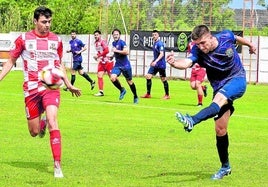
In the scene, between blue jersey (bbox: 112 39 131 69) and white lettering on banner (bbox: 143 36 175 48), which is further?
white lettering on banner (bbox: 143 36 175 48)

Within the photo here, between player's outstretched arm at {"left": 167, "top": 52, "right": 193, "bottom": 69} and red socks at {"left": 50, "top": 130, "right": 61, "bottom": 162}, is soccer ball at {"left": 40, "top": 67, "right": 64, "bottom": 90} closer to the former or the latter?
red socks at {"left": 50, "top": 130, "right": 61, "bottom": 162}

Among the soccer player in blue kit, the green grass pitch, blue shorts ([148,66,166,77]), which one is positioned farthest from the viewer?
blue shorts ([148,66,166,77])

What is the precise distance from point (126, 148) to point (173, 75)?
33072 millimetres

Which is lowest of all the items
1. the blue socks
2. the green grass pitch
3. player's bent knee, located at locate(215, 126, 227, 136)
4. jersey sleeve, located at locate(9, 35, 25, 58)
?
the green grass pitch

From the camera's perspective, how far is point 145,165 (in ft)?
39.5

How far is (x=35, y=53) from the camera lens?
1138 centimetres

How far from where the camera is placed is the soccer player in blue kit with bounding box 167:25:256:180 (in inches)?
411

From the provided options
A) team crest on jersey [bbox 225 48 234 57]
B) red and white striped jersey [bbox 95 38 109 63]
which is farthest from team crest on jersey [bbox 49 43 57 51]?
red and white striped jersey [bbox 95 38 109 63]

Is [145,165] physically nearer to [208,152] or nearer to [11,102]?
[208,152]

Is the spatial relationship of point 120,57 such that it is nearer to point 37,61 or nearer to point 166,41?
point 37,61

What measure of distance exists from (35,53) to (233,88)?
9.75 feet

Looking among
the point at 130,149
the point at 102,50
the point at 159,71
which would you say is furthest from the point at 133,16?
the point at 130,149

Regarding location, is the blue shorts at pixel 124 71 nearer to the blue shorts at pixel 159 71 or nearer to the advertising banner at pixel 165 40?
the blue shorts at pixel 159 71

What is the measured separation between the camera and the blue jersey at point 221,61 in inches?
421
